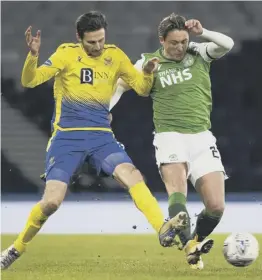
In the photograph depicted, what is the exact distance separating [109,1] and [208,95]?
912 cm

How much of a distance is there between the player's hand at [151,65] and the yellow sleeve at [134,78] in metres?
0.09

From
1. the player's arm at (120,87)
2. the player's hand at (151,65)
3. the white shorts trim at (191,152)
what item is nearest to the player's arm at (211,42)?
the player's hand at (151,65)

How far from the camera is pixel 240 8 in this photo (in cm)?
1698

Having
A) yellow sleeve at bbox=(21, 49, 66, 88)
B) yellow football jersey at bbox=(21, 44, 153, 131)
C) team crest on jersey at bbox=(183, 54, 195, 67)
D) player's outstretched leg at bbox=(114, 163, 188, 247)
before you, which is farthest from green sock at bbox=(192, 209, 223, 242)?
yellow sleeve at bbox=(21, 49, 66, 88)

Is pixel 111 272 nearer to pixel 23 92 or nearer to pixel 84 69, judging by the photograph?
pixel 84 69

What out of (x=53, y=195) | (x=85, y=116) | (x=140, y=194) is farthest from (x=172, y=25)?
(x=53, y=195)

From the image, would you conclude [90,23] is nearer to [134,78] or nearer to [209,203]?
[134,78]

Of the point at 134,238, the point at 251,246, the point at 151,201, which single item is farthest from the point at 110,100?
the point at 134,238

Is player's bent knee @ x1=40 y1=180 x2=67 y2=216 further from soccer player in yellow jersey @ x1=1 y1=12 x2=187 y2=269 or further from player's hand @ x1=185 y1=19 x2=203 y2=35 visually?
player's hand @ x1=185 y1=19 x2=203 y2=35

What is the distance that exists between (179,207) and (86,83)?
43.8 inches

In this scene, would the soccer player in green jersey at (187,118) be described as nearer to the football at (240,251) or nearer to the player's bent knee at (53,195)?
the football at (240,251)

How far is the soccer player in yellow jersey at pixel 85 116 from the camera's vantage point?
7.49 metres

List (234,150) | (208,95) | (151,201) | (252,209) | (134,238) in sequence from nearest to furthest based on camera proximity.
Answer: (151,201) → (208,95) → (134,238) → (252,209) → (234,150)

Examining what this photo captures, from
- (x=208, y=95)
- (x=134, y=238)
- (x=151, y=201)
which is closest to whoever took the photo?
(x=151, y=201)
